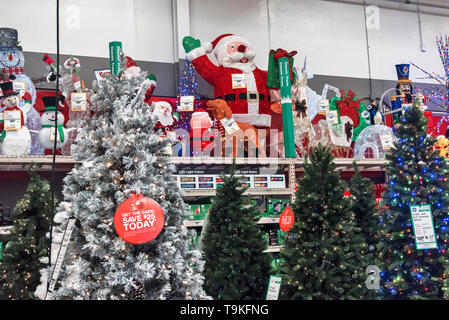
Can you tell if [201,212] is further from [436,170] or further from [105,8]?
[105,8]

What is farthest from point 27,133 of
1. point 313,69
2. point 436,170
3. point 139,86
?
point 313,69

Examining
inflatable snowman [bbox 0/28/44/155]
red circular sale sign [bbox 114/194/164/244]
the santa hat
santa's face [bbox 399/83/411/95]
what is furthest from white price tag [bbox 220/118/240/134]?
red circular sale sign [bbox 114/194/164/244]

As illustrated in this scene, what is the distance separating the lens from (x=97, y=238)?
2.24 metres

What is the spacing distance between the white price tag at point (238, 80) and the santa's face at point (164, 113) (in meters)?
0.65

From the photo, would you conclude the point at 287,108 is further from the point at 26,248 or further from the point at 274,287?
the point at 26,248

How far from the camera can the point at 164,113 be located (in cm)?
463

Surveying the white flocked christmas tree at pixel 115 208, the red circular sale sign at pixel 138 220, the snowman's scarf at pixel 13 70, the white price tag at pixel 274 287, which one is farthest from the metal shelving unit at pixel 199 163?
the red circular sale sign at pixel 138 220

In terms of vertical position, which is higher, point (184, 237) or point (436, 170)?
point (436, 170)

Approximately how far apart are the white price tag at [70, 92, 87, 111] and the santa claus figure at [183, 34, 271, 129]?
128 centimetres

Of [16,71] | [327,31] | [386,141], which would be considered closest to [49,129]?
[16,71]

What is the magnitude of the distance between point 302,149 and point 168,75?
5.45 feet

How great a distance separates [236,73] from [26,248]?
8.71ft

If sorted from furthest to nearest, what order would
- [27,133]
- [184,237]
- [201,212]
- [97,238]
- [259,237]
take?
[201,212] → [27,133] → [259,237] → [184,237] → [97,238]

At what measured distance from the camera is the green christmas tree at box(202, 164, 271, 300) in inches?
130
